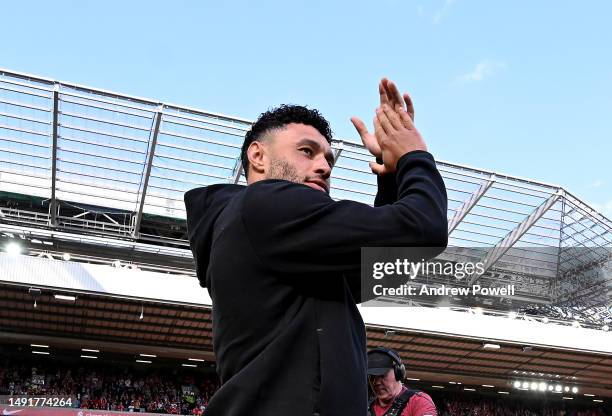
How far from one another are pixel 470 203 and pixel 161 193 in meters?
11.4

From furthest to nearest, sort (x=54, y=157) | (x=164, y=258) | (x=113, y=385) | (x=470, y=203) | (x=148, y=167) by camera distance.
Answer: (x=470, y=203), (x=164, y=258), (x=113, y=385), (x=148, y=167), (x=54, y=157)

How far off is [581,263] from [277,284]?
102 ft

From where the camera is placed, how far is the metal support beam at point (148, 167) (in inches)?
837

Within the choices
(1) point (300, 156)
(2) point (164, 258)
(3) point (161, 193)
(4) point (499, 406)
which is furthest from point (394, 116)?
(4) point (499, 406)

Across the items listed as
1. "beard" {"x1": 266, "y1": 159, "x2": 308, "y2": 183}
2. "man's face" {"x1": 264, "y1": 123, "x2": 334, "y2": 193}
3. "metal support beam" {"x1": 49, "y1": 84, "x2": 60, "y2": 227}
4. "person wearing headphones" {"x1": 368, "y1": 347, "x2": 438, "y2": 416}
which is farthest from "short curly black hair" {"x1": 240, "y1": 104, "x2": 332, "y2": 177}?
"metal support beam" {"x1": 49, "y1": 84, "x2": 60, "y2": 227}

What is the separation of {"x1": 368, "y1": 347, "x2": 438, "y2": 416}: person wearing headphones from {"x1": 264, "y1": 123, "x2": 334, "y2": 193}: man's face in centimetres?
301

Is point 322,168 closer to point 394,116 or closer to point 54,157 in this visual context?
point 394,116

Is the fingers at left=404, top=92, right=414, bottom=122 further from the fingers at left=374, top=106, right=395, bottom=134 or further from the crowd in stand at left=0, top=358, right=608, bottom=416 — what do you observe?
the crowd in stand at left=0, top=358, right=608, bottom=416

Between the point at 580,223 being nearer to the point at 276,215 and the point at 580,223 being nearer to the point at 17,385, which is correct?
the point at 17,385

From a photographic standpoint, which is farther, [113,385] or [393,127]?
[113,385]

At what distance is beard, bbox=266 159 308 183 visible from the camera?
62.6 inches

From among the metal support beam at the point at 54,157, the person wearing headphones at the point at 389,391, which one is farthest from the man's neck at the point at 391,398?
Result: the metal support beam at the point at 54,157

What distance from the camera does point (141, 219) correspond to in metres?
24.7

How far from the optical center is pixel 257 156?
169 cm
